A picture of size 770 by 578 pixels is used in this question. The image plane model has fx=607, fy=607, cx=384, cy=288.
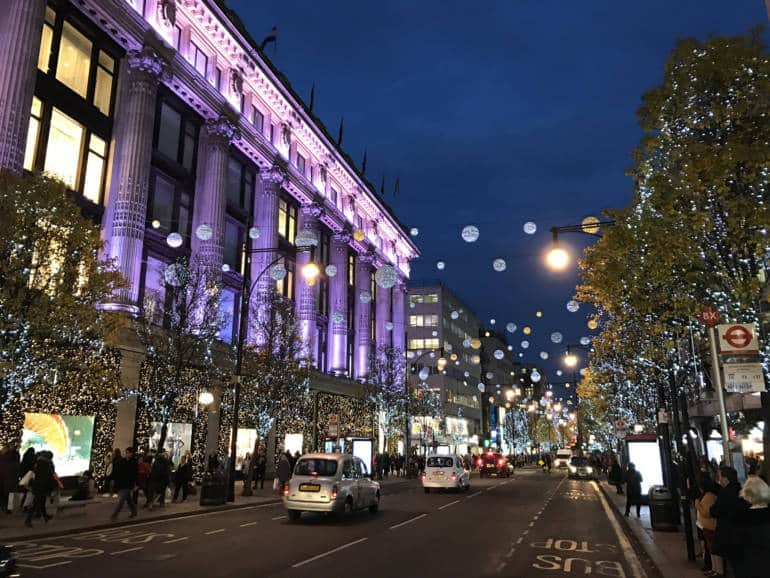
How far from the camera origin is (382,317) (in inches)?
2596

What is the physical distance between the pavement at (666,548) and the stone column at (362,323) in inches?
1527

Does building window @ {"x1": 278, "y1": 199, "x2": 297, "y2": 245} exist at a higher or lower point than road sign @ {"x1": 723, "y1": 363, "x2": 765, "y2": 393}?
higher

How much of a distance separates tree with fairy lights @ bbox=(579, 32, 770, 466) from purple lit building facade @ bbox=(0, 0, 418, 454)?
19975 mm

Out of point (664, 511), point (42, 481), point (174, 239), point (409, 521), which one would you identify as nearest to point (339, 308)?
point (174, 239)

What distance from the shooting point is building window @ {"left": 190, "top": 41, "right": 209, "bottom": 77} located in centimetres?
3612

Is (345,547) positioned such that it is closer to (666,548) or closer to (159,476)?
(666,548)

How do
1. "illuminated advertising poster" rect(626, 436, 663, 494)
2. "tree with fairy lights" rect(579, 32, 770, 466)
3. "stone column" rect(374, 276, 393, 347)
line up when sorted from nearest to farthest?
"tree with fairy lights" rect(579, 32, 770, 466) < "illuminated advertising poster" rect(626, 436, 663, 494) < "stone column" rect(374, 276, 393, 347)

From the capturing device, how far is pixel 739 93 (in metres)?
14.1

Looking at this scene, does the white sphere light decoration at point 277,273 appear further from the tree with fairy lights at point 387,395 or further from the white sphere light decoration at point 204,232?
the tree with fairy lights at point 387,395

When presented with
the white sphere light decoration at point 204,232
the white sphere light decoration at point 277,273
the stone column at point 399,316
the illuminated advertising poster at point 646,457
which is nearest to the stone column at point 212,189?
the white sphere light decoration at point 204,232

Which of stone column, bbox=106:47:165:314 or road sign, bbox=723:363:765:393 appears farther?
stone column, bbox=106:47:165:314

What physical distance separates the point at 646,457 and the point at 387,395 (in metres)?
28.6

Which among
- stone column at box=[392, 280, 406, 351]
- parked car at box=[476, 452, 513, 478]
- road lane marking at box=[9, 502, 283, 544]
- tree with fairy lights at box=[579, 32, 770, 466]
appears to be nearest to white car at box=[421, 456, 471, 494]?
road lane marking at box=[9, 502, 283, 544]

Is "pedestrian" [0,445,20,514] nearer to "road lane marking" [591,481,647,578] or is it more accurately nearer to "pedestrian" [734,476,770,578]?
"road lane marking" [591,481,647,578]
